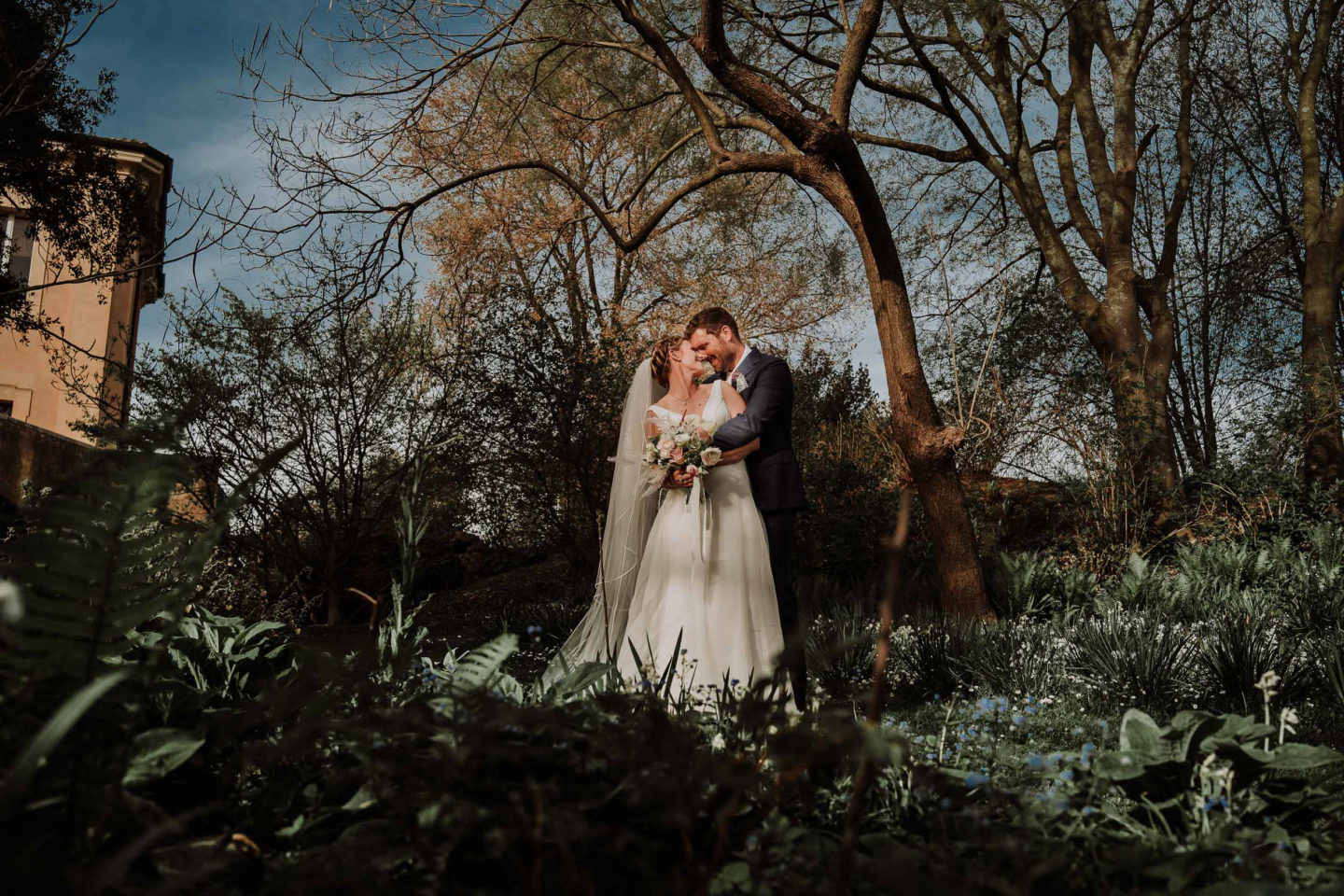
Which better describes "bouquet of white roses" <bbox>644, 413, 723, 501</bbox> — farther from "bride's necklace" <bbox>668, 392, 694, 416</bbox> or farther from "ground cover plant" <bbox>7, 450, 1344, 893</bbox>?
"ground cover plant" <bbox>7, 450, 1344, 893</bbox>

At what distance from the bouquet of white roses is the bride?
10 cm

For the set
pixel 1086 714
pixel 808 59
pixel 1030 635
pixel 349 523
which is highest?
pixel 808 59

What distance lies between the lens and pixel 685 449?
16.4 ft

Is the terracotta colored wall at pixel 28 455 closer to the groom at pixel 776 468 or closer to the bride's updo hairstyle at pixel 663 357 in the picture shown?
the bride's updo hairstyle at pixel 663 357

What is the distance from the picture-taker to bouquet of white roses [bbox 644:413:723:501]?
4965 millimetres

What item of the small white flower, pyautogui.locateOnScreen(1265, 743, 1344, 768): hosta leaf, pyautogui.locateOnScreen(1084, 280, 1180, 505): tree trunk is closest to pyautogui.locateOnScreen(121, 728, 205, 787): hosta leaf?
the small white flower

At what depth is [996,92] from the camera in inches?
506

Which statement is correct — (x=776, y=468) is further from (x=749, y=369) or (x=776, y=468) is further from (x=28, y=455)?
(x=28, y=455)

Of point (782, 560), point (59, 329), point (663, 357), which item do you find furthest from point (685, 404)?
point (59, 329)

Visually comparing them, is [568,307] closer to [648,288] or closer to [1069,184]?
[1069,184]

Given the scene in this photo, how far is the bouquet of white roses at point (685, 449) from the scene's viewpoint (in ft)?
16.3

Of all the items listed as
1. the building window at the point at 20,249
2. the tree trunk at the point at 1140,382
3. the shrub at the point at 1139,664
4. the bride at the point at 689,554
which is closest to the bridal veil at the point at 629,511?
the bride at the point at 689,554

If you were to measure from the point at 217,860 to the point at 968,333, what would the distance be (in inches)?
547

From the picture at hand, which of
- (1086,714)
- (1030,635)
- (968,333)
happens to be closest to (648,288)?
(968,333)
